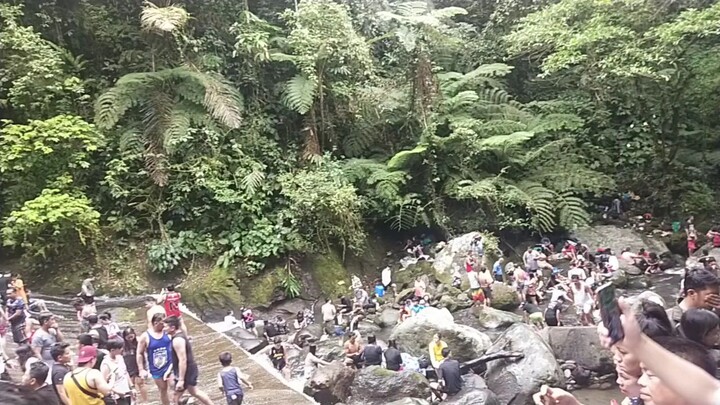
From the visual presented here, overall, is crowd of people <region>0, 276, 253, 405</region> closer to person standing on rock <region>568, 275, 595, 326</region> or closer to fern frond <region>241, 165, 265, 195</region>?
fern frond <region>241, 165, 265, 195</region>

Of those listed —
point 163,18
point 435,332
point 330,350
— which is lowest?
point 330,350

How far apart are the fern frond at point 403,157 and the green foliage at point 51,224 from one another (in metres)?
7.03

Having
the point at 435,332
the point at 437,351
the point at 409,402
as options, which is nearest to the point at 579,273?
the point at 435,332

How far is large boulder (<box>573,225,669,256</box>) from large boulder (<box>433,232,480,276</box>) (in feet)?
12.0

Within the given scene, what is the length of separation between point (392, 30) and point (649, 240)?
8708mm

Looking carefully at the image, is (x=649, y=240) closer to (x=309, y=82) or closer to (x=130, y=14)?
(x=309, y=82)

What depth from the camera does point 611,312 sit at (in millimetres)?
1642

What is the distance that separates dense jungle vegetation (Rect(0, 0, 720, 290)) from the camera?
12.6 meters

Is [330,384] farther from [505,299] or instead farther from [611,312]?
[611,312]

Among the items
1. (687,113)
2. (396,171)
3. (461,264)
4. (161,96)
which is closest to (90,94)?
(161,96)

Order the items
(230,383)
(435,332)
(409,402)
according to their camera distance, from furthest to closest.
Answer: (435,332) < (409,402) < (230,383)

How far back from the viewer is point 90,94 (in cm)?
1413

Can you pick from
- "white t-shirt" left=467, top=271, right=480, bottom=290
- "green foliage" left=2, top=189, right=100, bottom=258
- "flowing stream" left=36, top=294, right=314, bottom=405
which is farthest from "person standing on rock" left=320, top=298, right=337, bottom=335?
"green foliage" left=2, top=189, right=100, bottom=258

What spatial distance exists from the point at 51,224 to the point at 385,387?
775 centimetres
